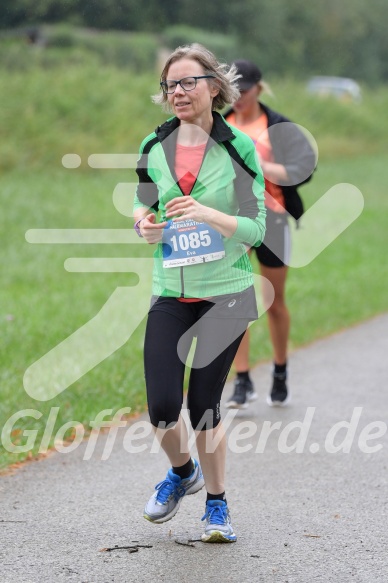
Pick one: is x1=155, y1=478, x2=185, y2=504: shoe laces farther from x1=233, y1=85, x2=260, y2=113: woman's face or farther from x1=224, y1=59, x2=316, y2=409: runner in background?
x1=233, y1=85, x2=260, y2=113: woman's face

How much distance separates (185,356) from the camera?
464 centimetres

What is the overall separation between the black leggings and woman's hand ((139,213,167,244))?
307mm

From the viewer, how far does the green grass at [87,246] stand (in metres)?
8.21

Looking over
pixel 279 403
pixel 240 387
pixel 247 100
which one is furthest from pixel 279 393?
pixel 247 100

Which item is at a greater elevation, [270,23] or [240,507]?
[270,23]

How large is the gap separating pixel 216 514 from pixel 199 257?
3.68 feet

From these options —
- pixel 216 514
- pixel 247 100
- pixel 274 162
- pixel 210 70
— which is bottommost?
pixel 216 514

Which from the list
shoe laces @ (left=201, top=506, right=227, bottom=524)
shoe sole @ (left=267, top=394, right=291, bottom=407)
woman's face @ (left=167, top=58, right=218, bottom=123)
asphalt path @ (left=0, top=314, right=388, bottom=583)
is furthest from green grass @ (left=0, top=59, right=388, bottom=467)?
woman's face @ (left=167, top=58, right=218, bottom=123)

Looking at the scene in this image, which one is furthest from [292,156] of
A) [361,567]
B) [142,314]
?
[142,314]

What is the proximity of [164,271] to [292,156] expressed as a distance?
102 inches

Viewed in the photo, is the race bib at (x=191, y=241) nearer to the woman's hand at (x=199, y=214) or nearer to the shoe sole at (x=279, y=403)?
the woman's hand at (x=199, y=214)

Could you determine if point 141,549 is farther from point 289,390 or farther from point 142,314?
point 142,314

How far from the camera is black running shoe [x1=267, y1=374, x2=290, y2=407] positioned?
7.64 m

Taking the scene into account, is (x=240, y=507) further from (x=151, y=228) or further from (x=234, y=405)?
(x=234, y=405)
